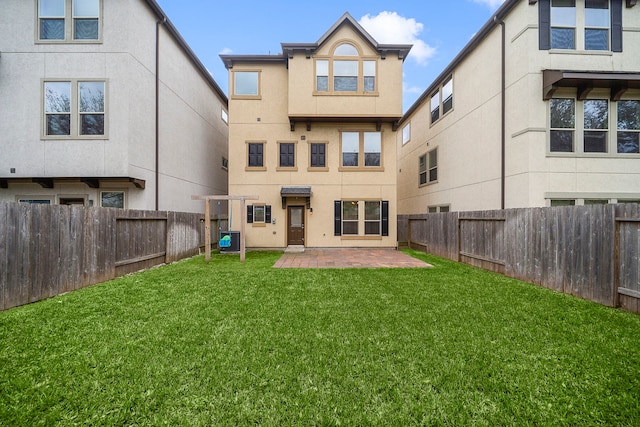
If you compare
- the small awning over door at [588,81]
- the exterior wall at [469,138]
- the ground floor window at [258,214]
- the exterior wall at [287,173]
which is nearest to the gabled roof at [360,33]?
the exterior wall at [287,173]

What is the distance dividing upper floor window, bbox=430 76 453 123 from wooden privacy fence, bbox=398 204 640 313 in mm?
7874

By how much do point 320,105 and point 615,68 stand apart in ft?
34.7

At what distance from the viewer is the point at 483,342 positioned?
141 inches

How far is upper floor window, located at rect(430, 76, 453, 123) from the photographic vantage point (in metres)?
14.2

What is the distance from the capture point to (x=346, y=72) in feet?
40.4

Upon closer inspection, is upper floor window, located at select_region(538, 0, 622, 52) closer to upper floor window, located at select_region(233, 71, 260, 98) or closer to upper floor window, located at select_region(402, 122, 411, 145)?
upper floor window, located at select_region(402, 122, 411, 145)

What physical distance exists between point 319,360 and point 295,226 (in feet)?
32.8

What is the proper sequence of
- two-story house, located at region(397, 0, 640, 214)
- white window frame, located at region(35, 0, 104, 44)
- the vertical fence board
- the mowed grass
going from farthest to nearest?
white window frame, located at region(35, 0, 104, 44)
two-story house, located at region(397, 0, 640, 214)
the vertical fence board
the mowed grass

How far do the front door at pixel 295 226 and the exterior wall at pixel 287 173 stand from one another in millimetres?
227

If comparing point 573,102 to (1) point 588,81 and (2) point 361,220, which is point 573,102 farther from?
(2) point 361,220

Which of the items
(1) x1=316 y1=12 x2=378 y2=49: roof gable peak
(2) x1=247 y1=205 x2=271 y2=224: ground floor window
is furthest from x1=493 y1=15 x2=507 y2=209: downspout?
(2) x1=247 y1=205 x2=271 y2=224: ground floor window

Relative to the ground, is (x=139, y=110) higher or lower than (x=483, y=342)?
higher

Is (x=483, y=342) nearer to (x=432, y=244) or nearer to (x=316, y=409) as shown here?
Answer: (x=316, y=409)

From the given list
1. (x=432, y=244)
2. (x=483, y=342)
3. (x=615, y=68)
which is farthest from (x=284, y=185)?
(x=615, y=68)
